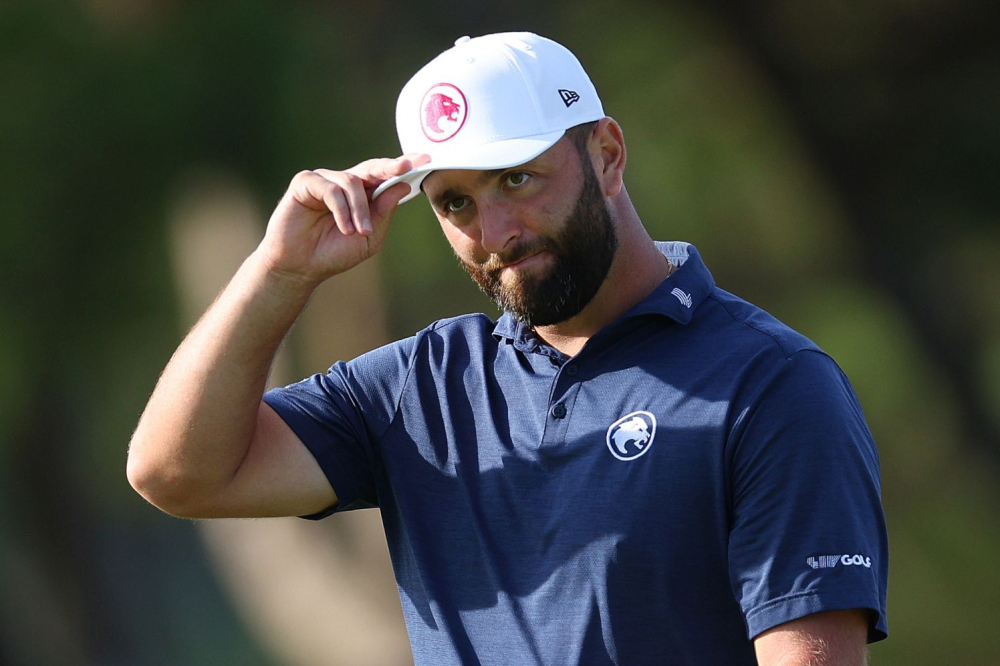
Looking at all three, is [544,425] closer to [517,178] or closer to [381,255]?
[517,178]

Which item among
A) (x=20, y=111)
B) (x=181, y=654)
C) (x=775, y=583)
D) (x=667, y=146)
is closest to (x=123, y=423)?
(x=181, y=654)

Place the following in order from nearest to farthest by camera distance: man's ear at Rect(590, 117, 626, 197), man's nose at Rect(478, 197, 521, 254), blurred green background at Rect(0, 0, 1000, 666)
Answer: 1. man's nose at Rect(478, 197, 521, 254)
2. man's ear at Rect(590, 117, 626, 197)
3. blurred green background at Rect(0, 0, 1000, 666)

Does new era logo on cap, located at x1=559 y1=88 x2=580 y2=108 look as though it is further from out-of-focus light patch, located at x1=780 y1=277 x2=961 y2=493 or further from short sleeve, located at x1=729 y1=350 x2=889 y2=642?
out-of-focus light patch, located at x1=780 y1=277 x2=961 y2=493

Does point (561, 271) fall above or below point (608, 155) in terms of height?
below

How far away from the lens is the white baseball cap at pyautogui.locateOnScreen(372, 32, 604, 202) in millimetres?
1651

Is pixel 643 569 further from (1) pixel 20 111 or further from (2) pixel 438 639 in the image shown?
(1) pixel 20 111

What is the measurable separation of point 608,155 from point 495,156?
0.25m

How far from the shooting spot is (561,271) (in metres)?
1.67

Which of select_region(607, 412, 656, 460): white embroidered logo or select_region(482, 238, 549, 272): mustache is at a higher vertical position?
select_region(482, 238, 549, 272): mustache

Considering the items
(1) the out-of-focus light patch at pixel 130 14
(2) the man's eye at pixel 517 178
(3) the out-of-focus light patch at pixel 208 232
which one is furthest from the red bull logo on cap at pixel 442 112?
(1) the out-of-focus light patch at pixel 130 14

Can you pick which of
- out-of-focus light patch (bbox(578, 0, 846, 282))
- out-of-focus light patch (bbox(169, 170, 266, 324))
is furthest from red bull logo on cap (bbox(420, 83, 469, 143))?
out-of-focus light patch (bbox(169, 170, 266, 324))

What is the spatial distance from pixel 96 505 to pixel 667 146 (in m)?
2.79

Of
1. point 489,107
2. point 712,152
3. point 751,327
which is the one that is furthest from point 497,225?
point 712,152

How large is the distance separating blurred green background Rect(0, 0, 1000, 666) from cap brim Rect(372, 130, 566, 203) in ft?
8.90
